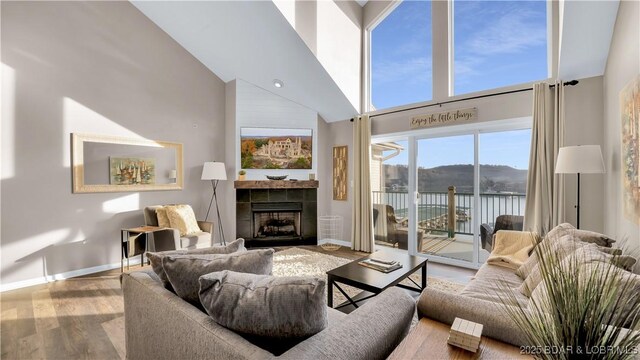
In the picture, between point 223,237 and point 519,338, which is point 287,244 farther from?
point 519,338

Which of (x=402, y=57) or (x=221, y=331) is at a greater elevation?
(x=402, y=57)

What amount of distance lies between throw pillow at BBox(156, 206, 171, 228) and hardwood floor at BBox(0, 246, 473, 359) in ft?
2.78

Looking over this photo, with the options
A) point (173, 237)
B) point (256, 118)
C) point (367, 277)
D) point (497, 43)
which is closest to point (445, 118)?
point (497, 43)

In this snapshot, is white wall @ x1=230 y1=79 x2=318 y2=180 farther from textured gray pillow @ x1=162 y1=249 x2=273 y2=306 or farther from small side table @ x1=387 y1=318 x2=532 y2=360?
small side table @ x1=387 y1=318 x2=532 y2=360

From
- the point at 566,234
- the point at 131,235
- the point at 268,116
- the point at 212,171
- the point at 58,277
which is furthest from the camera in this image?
the point at 268,116

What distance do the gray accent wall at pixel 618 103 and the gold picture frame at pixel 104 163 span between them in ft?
17.3

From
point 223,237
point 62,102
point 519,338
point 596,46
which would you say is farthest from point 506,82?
point 62,102

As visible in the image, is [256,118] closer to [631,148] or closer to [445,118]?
[445,118]

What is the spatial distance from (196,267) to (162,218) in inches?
124

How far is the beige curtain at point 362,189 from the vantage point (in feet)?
15.6

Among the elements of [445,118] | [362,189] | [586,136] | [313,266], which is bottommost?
[313,266]

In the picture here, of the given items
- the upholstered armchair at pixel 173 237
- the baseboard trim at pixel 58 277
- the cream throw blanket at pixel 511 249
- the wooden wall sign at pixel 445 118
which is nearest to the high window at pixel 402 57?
the wooden wall sign at pixel 445 118

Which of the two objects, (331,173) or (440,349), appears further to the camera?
(331,173)

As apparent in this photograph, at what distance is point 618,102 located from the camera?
7.60 ft
